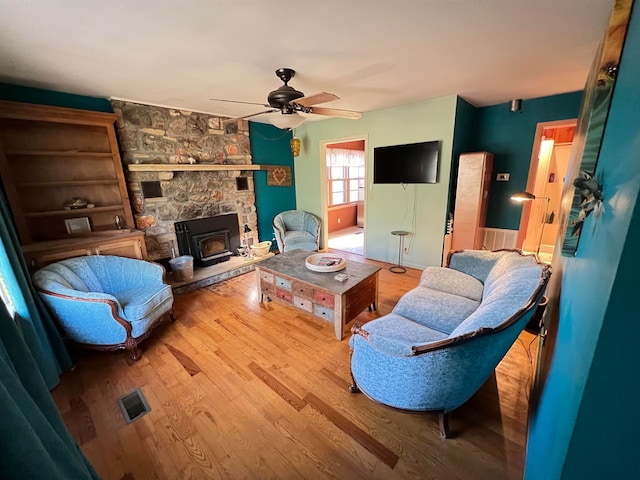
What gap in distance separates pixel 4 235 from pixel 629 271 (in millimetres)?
2833

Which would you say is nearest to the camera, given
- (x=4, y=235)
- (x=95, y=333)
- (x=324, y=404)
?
(x=4, y=235)

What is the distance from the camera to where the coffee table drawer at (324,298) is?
7.63 ft

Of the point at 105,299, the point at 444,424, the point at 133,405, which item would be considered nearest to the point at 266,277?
the point at 105,299

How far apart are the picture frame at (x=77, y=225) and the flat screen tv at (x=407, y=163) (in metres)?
3.99

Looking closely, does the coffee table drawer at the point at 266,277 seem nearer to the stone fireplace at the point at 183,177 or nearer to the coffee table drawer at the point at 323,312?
the coffee table drawer at the point at 323,312

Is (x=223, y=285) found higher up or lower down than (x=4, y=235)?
lower down

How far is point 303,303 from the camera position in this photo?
2.57m

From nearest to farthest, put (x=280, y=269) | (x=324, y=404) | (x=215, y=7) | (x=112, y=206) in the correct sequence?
(x=215, y=7), (x=324, y=404), (x=280, y=269), (x=112, y=206)

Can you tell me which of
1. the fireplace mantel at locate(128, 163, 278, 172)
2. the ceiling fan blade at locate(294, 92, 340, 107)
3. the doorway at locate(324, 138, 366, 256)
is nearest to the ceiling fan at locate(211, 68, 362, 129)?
the ceiling fan blade at locate(294, 92, 340, 107)

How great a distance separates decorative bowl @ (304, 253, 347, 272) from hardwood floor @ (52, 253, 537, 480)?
2.17 ft

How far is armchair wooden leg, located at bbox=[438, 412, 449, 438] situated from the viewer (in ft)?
4.85

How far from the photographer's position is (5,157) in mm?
2385

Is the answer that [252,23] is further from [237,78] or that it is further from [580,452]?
[580,452]

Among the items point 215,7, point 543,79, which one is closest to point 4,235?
point 215,7
